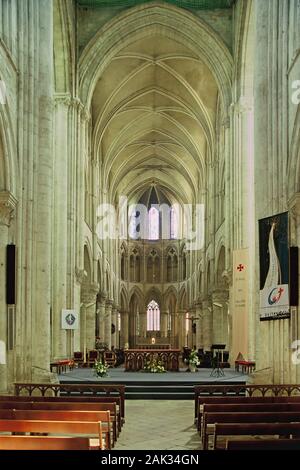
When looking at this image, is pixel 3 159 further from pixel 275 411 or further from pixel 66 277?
pixel 66 277

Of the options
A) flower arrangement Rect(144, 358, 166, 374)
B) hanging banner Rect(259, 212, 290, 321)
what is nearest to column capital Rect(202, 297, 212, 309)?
flower arrangement Rect(144, 358, 166, 374)

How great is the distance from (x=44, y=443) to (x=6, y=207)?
9703mm

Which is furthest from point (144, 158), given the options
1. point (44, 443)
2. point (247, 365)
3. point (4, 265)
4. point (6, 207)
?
point (44, 443)

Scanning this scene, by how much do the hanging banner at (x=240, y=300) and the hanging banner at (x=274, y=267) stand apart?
281 inches

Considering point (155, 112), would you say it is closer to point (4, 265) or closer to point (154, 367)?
point (154, 367)

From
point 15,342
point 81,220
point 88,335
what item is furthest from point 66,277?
point 15,342

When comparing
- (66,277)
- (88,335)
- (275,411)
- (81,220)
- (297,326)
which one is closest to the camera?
(275,411)

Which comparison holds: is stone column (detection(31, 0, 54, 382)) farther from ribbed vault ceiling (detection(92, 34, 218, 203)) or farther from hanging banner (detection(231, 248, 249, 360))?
ribbed vault ceiling (detection(92, 34, 218, 203))

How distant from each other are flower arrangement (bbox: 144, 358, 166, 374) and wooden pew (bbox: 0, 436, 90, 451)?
18.0 metres

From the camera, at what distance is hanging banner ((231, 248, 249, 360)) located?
73.4 feet

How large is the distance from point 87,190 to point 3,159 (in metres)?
19.4

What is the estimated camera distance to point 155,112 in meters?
38.9

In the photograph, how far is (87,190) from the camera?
1353 inches

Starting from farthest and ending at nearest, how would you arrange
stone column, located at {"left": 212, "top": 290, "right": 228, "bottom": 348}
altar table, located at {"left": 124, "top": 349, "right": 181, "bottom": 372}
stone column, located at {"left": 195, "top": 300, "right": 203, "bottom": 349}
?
stone column, located at {"left": 195, "top": 300, "right": 203, "bottom": 349}
stone column, located at {"left": 212, "top": 290, "right": 228, "bottom": 348}
altar table, located at {"left": 124, "top": 349, "right": 181, "bottom": 372}
